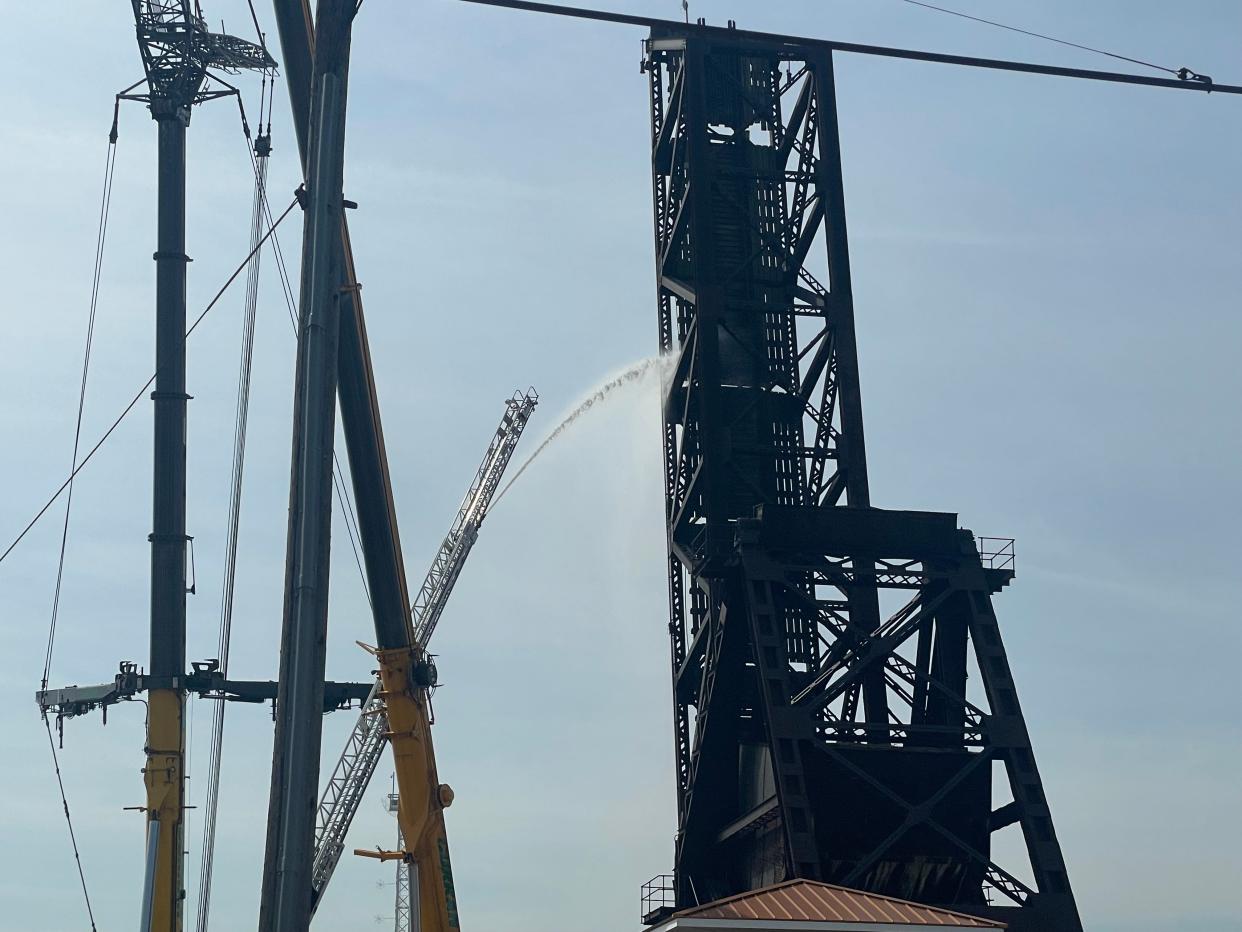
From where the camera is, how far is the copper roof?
26.6 meters

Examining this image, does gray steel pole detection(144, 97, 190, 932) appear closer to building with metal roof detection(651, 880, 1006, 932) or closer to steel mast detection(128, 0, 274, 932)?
steel mast detection(128, 0, 274, 932)

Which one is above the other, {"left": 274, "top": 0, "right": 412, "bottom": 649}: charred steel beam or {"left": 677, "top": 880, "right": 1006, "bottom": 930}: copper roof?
{"left": 274, "top": 0, "right": 412, "bottom": 649}: charred steel beam

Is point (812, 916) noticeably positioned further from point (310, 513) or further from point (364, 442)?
point (364, 442)

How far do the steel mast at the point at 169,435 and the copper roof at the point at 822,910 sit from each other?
18.5 metres

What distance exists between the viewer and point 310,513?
20.3m

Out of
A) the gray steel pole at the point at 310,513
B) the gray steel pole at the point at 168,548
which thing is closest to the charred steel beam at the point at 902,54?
the gray steel pole at the point at 310,513

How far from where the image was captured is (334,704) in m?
52.2

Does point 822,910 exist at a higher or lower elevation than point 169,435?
lower

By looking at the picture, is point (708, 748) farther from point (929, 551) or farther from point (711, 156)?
point (711, 156)

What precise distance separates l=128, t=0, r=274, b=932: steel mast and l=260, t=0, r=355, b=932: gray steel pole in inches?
923

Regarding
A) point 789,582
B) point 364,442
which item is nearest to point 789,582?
point 789,582

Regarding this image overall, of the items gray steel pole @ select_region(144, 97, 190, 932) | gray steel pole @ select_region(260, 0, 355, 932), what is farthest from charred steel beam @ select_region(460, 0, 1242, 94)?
gray steel pole @ select_region(144, 97, 190, 932)

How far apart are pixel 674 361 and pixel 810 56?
928 cm

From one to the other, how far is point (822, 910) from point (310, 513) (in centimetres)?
1110
